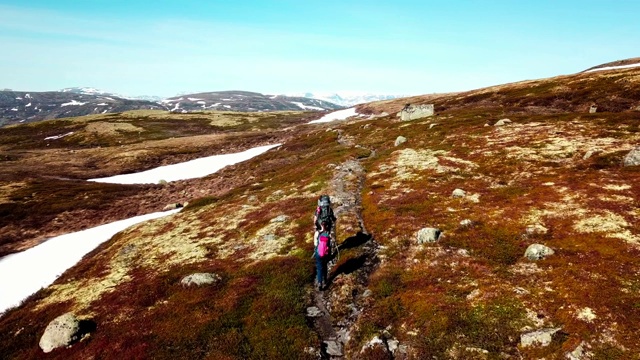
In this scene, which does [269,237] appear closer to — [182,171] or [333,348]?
[333,348]

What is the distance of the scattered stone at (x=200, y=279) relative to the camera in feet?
87.2

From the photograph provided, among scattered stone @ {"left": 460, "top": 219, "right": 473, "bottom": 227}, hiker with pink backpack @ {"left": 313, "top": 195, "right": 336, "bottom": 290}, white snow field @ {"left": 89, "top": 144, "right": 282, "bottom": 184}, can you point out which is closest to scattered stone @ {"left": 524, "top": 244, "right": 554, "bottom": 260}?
scattered stone @ {"left": 460, "top": 219, "right": 473, "bottom": 227}

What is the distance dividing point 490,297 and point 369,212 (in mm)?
17846

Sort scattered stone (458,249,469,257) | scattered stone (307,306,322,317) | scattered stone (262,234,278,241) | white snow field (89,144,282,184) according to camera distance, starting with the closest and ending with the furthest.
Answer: scattered stone (307,306,322,317)
scattered stone (458,249,469,257)
scattered stone (262,234,278,241)
white snow field (89,144,282,184)

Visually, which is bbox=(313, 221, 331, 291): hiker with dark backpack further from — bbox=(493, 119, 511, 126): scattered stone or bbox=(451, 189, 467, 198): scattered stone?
bbox=(493, 119, 511, 126): scattered stone

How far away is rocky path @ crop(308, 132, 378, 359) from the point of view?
1978cm

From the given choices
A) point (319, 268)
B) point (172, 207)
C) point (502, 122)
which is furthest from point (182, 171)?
point (319, 268)

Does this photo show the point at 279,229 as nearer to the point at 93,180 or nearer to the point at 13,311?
the point at 13,311

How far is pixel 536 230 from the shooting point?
2653 centimetres

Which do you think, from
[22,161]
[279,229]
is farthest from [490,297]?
[22,161]

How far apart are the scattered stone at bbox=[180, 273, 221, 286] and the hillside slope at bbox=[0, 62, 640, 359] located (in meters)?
0.72

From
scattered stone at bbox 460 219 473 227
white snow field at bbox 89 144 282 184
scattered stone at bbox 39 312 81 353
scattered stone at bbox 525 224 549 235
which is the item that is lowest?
white snow field at bbox 89 144 282 184

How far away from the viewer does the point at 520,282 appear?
20.6 meters

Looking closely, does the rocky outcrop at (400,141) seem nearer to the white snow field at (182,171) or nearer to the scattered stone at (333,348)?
the white snow field at (182,171)
